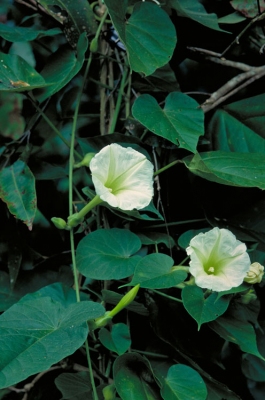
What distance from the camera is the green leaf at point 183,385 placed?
73 centimetres

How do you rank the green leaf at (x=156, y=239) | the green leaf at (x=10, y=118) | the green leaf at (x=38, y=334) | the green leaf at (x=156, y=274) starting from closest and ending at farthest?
the green leaf at (x=38, y=334), the green leaf at (x=156, y=274), the green leaf at (x=156, y=239), the green leaf at (x=10, y=118)

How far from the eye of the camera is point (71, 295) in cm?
87

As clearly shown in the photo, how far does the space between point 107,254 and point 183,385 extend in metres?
0.24

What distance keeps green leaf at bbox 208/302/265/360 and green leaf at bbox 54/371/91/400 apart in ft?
0.75

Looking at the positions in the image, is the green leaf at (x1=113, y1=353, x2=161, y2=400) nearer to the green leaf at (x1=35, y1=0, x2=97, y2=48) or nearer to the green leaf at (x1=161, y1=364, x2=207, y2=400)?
the green leaf at (x1=161, y1=364, x2=207, y2=400)

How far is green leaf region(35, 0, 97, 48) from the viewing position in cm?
96

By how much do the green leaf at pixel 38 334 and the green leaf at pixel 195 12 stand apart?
1.97ft

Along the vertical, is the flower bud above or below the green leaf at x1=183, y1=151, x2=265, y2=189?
below

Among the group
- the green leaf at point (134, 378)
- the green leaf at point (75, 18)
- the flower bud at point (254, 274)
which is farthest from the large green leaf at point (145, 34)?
the green leaf at point (134, 378)

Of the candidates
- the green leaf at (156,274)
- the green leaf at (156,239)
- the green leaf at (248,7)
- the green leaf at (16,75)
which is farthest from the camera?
the green leaf at (248,7)

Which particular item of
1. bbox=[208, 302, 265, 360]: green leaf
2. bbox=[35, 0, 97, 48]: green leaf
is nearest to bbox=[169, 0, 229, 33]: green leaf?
bbox=[35, 0, 97, 48]: green leaf

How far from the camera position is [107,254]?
0.81 metres

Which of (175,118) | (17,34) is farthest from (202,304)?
(17,34)

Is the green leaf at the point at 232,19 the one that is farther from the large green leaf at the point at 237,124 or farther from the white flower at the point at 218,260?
the white flower at the point at 218,260
